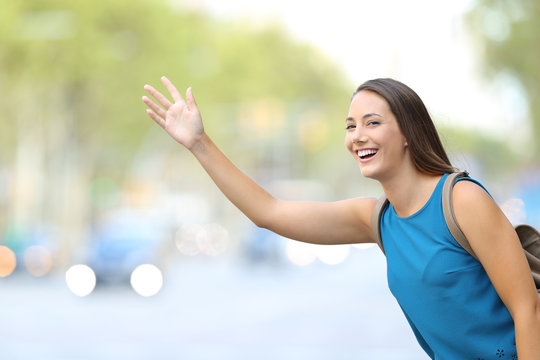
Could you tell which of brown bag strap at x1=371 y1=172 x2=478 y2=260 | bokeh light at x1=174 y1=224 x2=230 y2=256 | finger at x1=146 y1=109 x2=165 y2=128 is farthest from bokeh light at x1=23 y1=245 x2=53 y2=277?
brown bag strap at x1=371 y1=172 x2=478 y2=260

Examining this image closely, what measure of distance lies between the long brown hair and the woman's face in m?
0.02

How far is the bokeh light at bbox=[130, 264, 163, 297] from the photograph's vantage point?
18328 mm

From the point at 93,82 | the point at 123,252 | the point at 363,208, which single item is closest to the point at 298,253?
the point at 93,82

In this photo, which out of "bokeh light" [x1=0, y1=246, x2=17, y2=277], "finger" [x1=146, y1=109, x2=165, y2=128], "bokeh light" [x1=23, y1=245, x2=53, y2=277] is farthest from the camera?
"bokeh light" [x1=0, y1=246, x2=17, y2=277]

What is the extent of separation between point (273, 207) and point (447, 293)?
0.69 m

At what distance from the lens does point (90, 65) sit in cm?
2500

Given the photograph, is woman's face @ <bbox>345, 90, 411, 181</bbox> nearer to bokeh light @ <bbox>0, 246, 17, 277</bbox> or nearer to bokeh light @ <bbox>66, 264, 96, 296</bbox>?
bokeh light @ <bbox>66, 264, 96, 296</bbox>

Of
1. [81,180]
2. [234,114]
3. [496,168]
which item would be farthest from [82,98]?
[496,168]

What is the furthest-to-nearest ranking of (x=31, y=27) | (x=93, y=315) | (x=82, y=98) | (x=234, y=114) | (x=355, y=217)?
1. (x=234, y=114)
2. (x=82, y=98)
3. (x=31, y=27)
4. (x=93, y=315)
5. (x=355, y=217)

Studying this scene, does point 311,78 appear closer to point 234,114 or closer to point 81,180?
point 234,114

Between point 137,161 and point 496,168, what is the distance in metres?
43.9

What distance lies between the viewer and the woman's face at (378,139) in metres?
2.38

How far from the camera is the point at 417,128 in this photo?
2373mm

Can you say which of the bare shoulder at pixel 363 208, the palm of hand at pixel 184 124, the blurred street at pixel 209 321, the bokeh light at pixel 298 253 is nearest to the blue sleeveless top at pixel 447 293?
the bare shoulder at pixel 363 208
